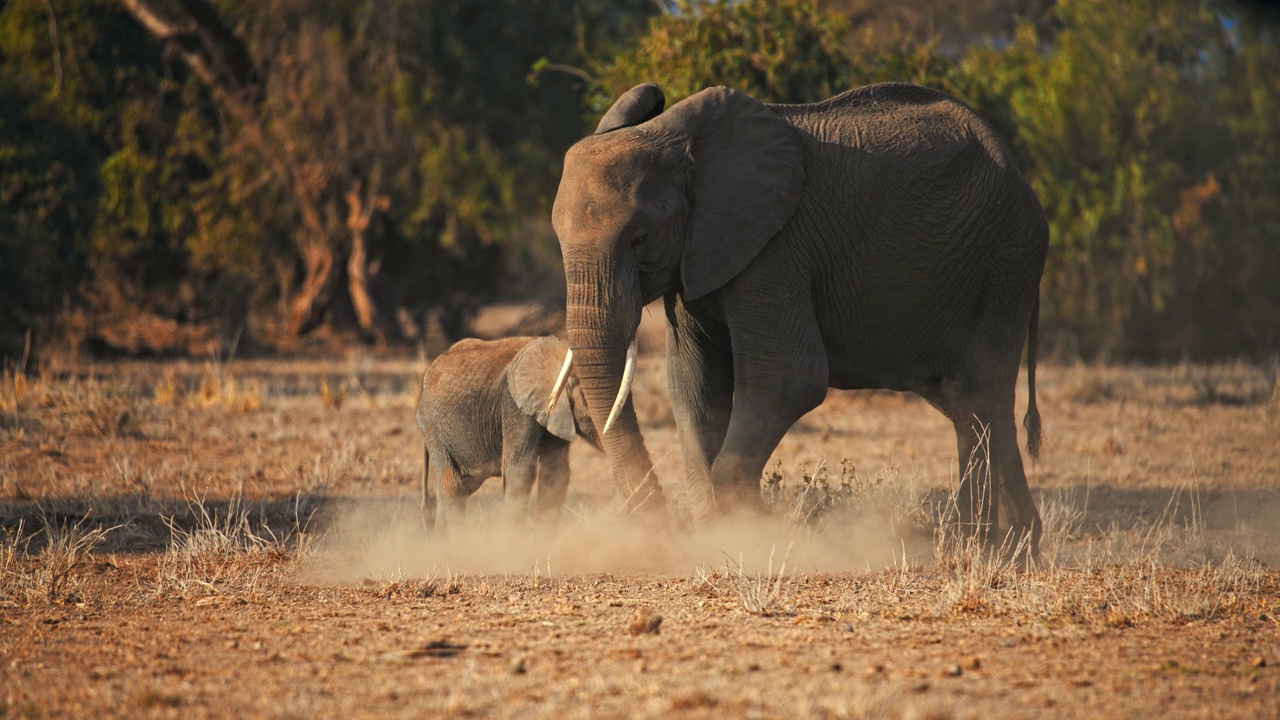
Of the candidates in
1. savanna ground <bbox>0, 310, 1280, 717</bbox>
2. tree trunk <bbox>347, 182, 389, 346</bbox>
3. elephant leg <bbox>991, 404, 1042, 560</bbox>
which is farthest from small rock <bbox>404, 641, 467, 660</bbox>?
tree trunk <bbox>347, 182, 389, 346</bbox>

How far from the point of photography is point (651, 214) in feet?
19.8

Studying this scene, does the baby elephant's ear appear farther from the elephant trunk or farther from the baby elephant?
the elephant trunk

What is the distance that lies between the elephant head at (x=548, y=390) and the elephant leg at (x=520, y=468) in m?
0.11

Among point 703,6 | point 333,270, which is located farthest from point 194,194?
point 703,6

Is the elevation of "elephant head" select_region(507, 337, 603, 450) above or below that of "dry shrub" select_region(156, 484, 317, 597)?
above

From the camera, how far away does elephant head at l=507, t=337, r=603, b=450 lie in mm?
7195

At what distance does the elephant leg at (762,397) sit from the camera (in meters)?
6.16

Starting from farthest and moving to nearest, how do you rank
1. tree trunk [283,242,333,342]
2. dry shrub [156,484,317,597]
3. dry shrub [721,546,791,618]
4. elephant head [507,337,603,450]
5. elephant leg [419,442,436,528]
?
1. tree trunk [283,242,333,342]
2. elephant leg [419,442,436,528]
3. elephant head [507,337,603,450]
4. dry shrub [156,484,317,597]
5. dry shrub [721,546,791,618]

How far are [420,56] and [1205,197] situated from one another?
12285 millimetres

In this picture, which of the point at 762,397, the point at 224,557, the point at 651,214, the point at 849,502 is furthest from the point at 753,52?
the point at 224,557

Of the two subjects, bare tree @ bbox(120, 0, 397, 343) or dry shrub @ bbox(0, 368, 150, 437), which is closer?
dry shrub @ bbox(0, 368, 150, 437)

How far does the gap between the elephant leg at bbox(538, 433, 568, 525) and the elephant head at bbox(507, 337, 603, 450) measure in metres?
0.22

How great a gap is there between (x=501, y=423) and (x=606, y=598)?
240 centimetres

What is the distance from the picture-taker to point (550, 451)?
25.0ft
